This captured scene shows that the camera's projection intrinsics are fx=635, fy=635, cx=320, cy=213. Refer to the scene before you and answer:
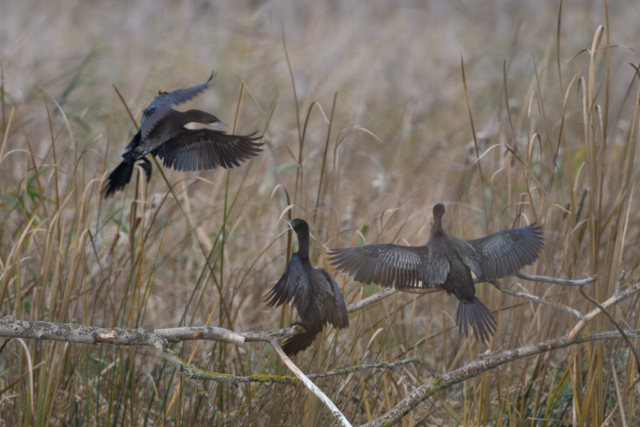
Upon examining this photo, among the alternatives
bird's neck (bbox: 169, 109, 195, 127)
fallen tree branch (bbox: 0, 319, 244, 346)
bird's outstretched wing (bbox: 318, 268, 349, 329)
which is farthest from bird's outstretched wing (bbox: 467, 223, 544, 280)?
bird's neck (bbox: 169, 109, 195, 127)

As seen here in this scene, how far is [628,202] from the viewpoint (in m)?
2.36

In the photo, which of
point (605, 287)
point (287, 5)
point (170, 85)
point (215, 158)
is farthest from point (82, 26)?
point (605, 287)

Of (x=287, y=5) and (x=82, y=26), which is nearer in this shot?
(x=82, y=26)

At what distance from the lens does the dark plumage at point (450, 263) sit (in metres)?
2.18

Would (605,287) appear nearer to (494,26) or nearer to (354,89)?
(354,89)

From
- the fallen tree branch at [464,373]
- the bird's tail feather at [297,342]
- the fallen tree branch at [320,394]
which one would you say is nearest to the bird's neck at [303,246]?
the bird's tail feather at [297,342]

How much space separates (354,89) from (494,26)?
345 cm

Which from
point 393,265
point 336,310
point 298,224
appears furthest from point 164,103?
point 393,265

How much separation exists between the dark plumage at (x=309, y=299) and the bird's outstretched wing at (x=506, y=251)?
0.53 m

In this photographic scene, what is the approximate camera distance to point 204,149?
87.5 inches

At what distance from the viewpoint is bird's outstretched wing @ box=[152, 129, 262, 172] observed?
2.18m

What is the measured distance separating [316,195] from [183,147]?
3.06 m

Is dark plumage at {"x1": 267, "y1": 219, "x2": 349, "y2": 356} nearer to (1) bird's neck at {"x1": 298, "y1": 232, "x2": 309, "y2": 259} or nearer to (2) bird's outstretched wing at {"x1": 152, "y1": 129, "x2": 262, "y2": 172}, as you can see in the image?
(1) bird's neck at {"x1": 298, "y1": 232, "x2": 309, "y2": 259}

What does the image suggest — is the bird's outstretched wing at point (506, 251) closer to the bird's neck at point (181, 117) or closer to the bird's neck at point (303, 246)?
the bird's neck at point (303, 246)
